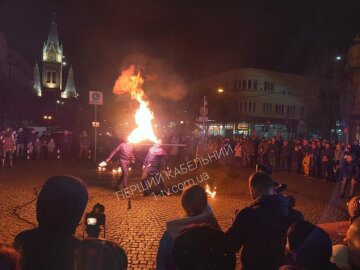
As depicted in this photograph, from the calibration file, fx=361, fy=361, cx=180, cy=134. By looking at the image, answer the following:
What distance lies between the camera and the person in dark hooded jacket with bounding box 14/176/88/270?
208 centimetres

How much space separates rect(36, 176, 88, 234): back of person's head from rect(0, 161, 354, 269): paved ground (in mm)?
3522

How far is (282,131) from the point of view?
42.7 metres

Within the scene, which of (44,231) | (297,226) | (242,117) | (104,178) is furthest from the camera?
(242,117)

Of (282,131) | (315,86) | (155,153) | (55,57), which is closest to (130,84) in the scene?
(155,153)

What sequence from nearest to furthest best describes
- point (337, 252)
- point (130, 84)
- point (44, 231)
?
point (44, 231) < point (337, 252) < point (130, 84)

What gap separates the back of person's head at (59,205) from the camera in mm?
2162

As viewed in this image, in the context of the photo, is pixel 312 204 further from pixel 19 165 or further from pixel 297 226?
pixel 19 165

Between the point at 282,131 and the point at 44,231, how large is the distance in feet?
139

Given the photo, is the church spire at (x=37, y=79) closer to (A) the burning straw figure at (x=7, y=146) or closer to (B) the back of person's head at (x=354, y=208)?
(A) the burning straw figure at (x=7, y=146)

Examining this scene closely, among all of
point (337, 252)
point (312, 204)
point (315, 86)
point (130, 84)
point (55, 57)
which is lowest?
point (312, 204)

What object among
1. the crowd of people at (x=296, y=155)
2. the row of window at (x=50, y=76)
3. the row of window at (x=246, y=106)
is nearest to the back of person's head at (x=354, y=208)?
the crowd of people at (x=296, y=155)

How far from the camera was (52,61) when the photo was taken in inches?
4513

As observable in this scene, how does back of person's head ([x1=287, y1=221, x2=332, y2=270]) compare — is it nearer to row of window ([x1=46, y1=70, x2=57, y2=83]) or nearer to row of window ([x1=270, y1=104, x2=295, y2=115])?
row of window ([x1=270, y1=104, x2=295, y2=115])

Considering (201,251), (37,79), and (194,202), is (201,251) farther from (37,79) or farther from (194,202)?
(37,79)
